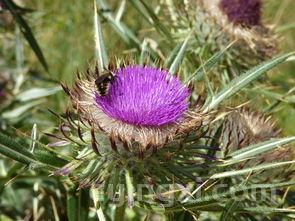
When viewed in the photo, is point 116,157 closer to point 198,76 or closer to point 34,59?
point 198,76

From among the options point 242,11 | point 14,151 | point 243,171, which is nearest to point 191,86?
point 243,171

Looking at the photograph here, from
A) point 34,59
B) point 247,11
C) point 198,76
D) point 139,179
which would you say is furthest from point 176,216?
point 34,59

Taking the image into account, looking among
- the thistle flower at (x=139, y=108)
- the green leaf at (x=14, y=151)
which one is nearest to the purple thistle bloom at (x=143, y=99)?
the thistle flower at (x=139, y=108)

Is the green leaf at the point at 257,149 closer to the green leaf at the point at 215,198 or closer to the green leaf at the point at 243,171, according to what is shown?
the green leaf at the point at 243,171

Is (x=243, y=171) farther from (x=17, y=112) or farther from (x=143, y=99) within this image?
(x=17, y=112)

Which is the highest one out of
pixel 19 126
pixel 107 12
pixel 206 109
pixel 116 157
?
pixel 107 12

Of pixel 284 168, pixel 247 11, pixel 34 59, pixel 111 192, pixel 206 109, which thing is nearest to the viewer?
pixel 111 192

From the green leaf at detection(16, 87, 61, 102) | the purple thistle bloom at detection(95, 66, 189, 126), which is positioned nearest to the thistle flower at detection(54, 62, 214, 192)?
the purple thistle bloom at detection(95, 66, 189, 126)

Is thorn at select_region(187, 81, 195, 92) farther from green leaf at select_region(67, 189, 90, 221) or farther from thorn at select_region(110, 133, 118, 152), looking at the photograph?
green leaf at select_region(67, 189, 90, 221)
